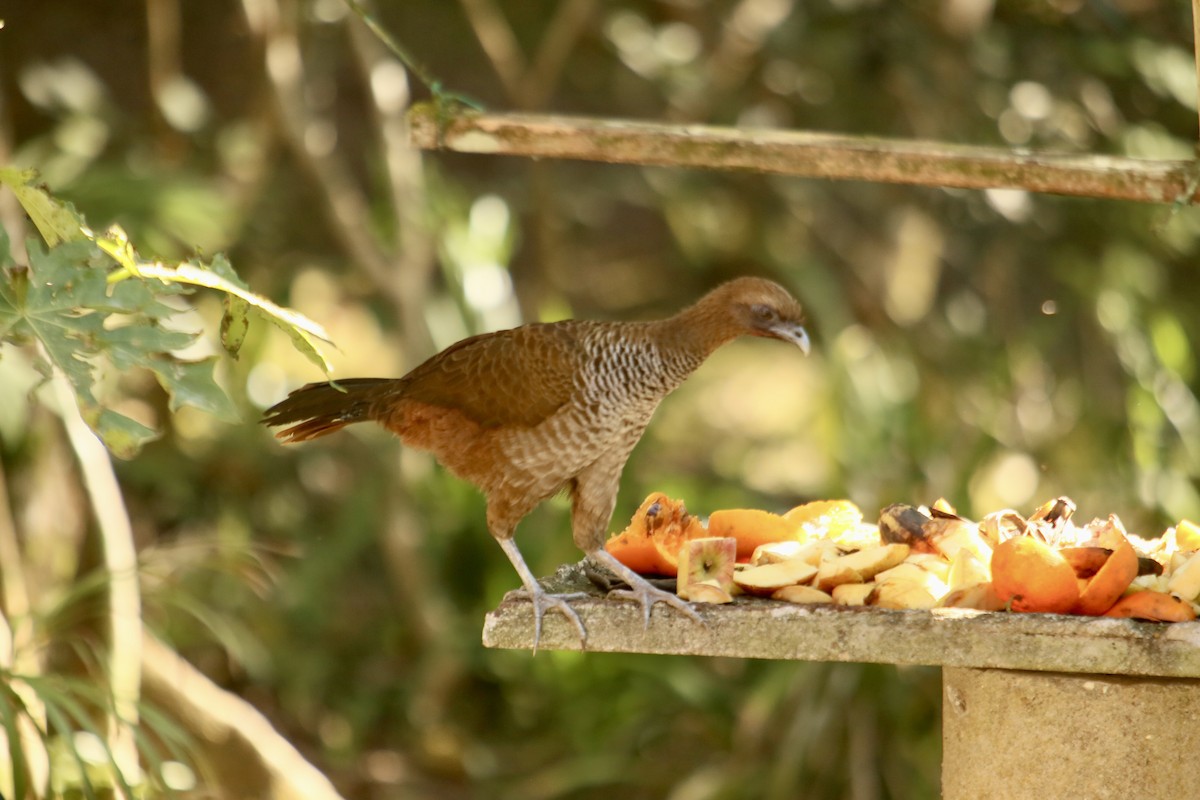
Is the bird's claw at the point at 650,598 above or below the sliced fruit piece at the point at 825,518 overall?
above

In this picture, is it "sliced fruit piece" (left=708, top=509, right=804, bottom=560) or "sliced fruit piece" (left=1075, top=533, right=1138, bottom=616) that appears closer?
"sliced fruit piece" (left=1075, top=533, right=1138, bottom=616)

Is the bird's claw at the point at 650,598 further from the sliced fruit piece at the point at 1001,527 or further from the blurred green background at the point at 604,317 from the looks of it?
the blurred green background at the point at 604,317

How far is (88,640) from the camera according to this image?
4.32 m

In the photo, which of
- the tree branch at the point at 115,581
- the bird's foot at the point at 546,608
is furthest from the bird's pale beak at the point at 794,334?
the tree branch at the point at 115,581

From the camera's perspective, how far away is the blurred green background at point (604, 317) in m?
5.11

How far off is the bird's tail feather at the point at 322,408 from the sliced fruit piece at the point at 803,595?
1077 mm

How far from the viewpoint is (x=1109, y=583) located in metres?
2.18

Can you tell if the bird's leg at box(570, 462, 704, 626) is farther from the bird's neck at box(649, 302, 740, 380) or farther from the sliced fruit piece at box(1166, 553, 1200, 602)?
the sliced fruit piece at box(1166, 553, 1200, 602)

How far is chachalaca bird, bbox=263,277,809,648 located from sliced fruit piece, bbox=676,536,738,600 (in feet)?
1.30

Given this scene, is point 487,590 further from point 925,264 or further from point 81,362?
point 81,362

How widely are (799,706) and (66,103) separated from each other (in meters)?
3.78

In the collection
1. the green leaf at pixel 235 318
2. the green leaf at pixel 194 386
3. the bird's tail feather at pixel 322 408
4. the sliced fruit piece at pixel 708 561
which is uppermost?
the green leaf at pixel 235 318

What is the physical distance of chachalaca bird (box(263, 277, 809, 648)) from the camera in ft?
9.37

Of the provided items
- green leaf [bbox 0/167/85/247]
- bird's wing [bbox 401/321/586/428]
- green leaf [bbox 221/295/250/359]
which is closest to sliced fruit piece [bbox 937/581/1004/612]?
bird's wing [bbox 401/321/586/428]
